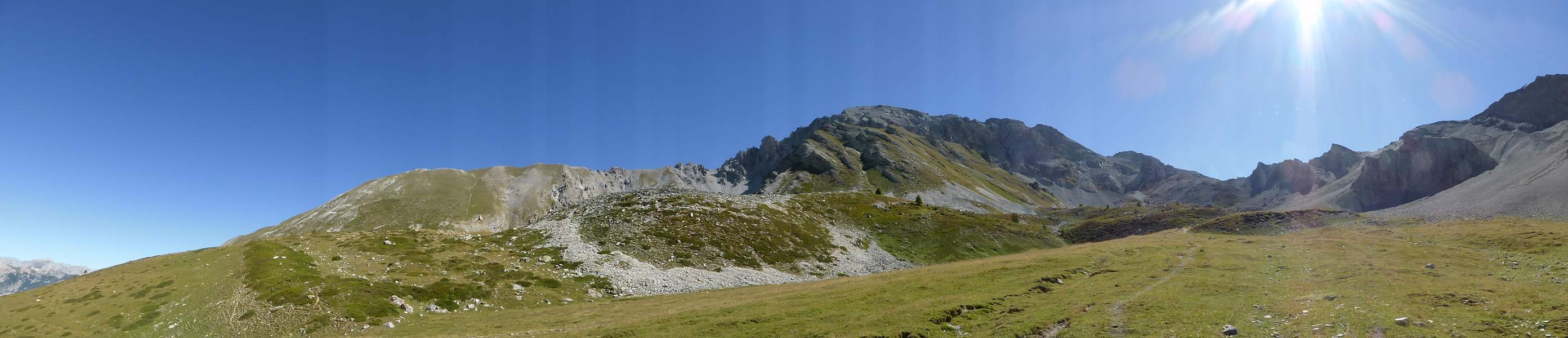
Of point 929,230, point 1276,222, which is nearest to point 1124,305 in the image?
point 929,230

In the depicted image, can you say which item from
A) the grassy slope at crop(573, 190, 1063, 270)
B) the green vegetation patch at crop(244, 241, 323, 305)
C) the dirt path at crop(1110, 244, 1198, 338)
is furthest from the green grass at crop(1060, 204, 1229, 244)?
the green vegetation patch at crop(244, 241, 323, 305)

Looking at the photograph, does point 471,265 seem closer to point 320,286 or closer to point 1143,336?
point 320,286

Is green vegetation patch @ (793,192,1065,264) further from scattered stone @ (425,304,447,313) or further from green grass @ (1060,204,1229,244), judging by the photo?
scattered stone @ (425,304,447,313)

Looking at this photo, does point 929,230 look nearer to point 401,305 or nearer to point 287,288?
point 401,305

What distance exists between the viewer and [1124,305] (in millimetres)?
29500

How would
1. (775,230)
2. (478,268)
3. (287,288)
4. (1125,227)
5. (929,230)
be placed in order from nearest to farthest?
1. (287,288)
2. (478,268)
3. (775,230)
4. (929,230)
5. (1125,227)

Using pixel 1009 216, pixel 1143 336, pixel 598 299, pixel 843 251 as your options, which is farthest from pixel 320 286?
pixel 1009 216

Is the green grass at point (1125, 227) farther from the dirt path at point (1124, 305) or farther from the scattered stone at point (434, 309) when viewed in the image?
the scattered stone at point (434, 309)

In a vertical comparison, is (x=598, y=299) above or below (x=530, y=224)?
below

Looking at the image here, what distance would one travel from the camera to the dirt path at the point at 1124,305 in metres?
24.3

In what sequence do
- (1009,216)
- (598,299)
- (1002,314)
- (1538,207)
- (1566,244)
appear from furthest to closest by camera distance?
(1009,216), (1538,207), (598,299), (1566,244), (1002,314)

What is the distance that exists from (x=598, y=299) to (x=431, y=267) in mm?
17547

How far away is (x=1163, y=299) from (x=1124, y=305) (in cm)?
254

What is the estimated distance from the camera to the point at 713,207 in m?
91.7
